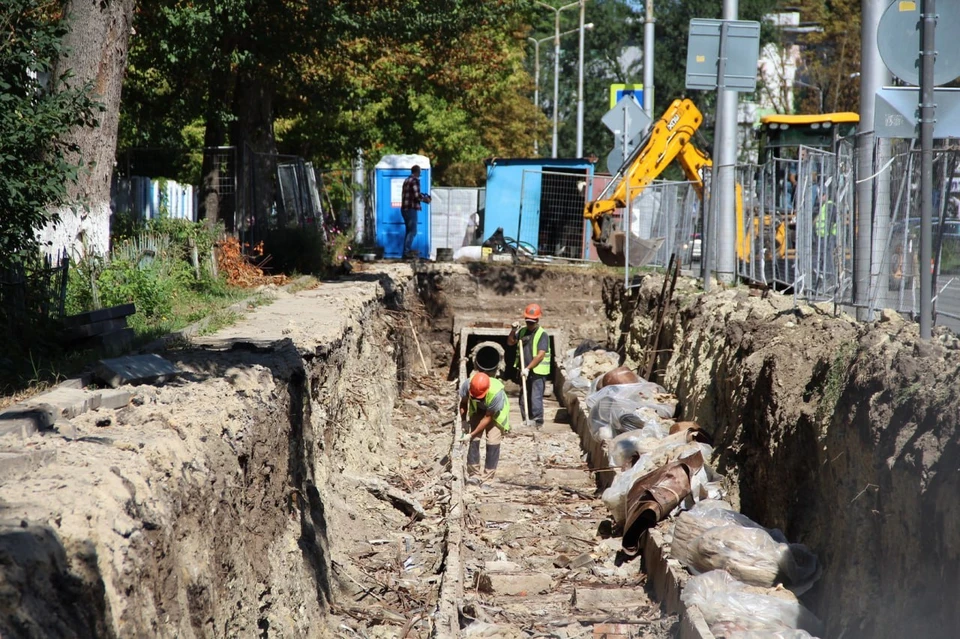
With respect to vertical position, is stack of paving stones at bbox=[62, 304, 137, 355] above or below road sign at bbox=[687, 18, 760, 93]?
below

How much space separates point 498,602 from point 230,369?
2.80 m

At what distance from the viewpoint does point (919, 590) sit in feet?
17.6

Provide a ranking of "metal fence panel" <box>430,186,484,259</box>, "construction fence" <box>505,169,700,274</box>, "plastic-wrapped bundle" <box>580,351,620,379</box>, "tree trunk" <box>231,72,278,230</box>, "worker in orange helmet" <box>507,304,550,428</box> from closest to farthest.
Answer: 1. "worker in orange helmet" <box>507,304,550,428</box>
2. "plastic-wrapped bundle" <box>580,351,620,379</box>
3. "tree trunk" <box>231,72,278,230</box>
4. "construction fence" <box>505,169,700,274</box>
5. "metal fence panel" <box>430,186,484,259</box>

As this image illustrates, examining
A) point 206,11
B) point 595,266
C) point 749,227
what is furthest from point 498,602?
point 595,266

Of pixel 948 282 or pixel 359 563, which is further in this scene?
pixel 359 563

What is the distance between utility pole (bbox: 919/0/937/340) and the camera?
6.29m

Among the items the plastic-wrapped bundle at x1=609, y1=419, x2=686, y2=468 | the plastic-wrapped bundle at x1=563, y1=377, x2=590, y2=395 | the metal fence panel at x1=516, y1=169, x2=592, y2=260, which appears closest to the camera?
the plastic-wrapped bundle at x1=609, y1=419, x2=686, y2=468

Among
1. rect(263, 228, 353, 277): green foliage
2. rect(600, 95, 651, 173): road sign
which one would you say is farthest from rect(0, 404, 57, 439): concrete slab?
rect(600, 95, 651, 173): road sign

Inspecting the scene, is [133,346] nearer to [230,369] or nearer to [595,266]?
[230,369]

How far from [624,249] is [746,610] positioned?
1200 cm

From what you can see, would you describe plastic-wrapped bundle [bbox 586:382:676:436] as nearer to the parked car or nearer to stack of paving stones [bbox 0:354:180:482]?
the parked car

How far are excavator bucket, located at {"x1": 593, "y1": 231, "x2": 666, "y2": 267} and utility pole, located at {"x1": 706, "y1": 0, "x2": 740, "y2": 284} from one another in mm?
3443

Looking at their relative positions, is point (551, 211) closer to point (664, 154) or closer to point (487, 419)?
point (664, 154)

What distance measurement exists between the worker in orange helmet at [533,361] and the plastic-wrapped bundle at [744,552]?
789 centimetres
